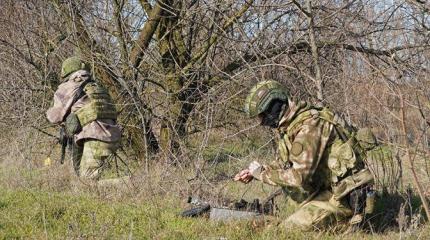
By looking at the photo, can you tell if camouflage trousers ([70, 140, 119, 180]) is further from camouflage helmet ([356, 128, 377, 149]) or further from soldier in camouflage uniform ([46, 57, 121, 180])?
camouflage helmet ([356, 128, 377, 149])

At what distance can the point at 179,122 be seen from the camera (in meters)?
9.48

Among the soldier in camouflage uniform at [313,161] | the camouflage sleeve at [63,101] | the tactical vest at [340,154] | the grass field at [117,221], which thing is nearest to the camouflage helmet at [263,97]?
the soldier in camouflage uniform at [313,161]

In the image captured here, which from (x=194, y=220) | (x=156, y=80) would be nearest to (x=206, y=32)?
Result: (x=156, y=80)

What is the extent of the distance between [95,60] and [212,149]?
2.43 meters

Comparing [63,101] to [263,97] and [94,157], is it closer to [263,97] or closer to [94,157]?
[94,157]

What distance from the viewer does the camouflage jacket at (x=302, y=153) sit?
5.06m

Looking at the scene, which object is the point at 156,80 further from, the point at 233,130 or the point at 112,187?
the point at 112,187

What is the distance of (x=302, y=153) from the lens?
16.5ft

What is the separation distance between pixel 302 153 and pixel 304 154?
0.02m

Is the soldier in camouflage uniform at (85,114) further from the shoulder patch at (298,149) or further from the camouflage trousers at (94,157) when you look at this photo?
the shoulder patch at (298,149)

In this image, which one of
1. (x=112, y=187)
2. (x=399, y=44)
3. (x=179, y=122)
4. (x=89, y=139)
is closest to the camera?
(x=112, y=187)

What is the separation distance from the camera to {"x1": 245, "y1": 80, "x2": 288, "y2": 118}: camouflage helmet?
5164 millimetres

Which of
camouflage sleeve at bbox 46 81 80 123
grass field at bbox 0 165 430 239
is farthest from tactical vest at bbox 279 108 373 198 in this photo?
camouflage sleeve at bbox 46 81 80 123

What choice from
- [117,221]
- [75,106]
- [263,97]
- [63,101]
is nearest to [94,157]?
[75,106]
